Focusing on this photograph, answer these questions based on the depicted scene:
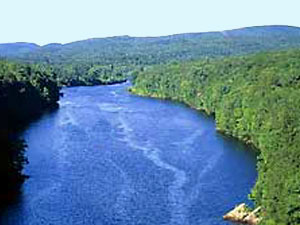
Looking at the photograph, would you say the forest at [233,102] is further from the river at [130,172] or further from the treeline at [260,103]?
the river at [130,172]

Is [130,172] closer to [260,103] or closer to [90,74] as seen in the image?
[260,103]

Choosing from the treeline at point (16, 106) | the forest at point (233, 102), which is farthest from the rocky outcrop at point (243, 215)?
the treeline at point (16, 106)

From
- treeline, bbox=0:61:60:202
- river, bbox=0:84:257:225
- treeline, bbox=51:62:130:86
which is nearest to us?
river, bbox=0:84:257:225

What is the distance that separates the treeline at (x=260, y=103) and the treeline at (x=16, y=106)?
17.5 meters

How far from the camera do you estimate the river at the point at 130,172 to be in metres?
44.8

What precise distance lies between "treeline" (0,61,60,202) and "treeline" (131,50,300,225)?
1754 cm

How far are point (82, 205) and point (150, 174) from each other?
371 inches

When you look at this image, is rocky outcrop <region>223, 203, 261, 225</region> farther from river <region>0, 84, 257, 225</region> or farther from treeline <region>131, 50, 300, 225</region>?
river <region>0, 84, 257, 225</region>

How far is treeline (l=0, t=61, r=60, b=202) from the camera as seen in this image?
5053 centimetres

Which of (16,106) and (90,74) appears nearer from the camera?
(16,106)

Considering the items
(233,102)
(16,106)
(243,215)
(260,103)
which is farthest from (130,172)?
(16,106)

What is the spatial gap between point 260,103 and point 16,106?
29.5m

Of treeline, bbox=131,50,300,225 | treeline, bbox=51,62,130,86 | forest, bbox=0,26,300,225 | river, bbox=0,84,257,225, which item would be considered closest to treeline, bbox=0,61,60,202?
forest, bbox=0,26,300,225

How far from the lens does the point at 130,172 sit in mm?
55656
